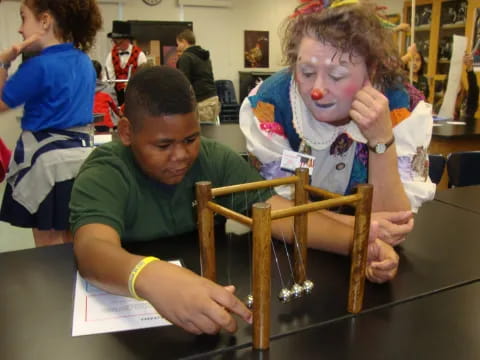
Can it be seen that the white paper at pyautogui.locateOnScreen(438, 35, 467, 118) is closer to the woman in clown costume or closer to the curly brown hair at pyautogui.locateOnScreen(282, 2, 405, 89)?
the woman in clown costume

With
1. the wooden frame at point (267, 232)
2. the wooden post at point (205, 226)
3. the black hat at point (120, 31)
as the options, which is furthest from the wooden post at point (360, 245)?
the black hat at point (120, 31)

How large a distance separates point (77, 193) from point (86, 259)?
0.16 m

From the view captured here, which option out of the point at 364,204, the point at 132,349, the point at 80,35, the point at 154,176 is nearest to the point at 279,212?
the point at 364,204

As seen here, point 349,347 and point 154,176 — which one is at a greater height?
point 154,176

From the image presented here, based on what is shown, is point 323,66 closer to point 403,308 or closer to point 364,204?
point 364,204

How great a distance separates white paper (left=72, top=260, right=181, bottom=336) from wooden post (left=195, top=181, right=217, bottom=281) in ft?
0.36

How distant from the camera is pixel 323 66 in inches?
38.6

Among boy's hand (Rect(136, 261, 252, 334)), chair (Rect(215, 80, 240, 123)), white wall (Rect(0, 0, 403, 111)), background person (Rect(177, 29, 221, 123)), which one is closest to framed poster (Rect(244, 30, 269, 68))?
white wall (Rect(0, 0, 403, 111))

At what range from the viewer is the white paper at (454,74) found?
375 centimetres

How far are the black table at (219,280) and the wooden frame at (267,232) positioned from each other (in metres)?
0.04

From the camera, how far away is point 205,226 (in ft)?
2.42

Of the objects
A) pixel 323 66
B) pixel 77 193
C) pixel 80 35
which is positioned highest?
pixel 80 35

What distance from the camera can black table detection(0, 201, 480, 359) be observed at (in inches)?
25.0

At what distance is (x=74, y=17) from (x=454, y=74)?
3232mm
